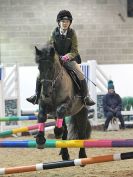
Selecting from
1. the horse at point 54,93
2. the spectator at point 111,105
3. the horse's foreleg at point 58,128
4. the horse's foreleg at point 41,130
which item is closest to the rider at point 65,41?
the horse at point 54,93

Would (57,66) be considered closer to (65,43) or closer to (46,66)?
(46,66)

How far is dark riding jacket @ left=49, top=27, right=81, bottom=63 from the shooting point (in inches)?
221

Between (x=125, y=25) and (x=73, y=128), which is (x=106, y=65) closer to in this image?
(x=125, y=25)

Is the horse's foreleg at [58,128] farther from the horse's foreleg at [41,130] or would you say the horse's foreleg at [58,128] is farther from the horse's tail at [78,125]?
the horse's tail at [78,125]

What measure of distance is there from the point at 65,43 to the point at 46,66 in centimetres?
86

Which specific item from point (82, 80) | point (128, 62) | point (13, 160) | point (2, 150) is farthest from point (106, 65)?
point (82, 80)

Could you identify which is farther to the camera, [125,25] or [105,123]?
[125,25]

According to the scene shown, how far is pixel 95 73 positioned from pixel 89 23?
16.5 ft

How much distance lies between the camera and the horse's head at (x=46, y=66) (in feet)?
15.9

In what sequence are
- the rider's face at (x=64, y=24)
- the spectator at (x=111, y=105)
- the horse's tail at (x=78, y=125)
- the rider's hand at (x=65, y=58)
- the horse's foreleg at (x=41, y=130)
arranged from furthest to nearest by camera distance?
the spectator at (x=111, y=105) < the horse's tail at (x=78, y=125) < the rider's face at (x=64, y=24) < the rider's hand at (x=65, y=58) < the horse's foreleg at (x=41, y=130)

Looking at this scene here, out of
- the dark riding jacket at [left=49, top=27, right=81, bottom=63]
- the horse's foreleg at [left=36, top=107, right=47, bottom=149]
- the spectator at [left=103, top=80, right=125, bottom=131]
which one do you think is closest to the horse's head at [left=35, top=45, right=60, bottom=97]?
the horse's foreleg at [left=36, top=107, right=47, bottom=149]

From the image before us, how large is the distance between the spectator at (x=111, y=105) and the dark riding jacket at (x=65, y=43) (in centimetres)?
546

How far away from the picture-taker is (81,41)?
16.2 m

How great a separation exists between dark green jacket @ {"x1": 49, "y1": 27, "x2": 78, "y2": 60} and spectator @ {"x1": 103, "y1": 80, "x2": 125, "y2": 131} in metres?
5.46
